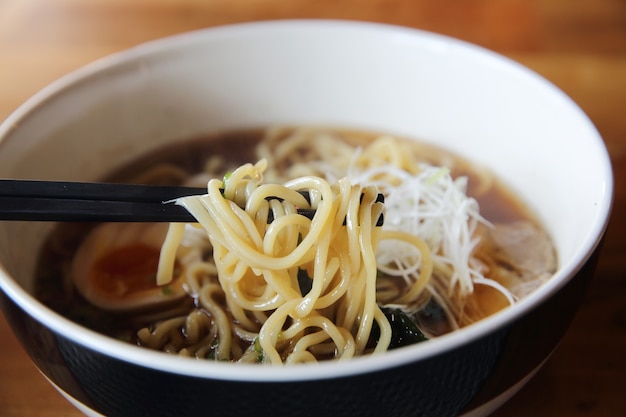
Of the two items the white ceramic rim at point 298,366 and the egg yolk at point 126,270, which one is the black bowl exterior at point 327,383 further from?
the egg yolk at point 126,270

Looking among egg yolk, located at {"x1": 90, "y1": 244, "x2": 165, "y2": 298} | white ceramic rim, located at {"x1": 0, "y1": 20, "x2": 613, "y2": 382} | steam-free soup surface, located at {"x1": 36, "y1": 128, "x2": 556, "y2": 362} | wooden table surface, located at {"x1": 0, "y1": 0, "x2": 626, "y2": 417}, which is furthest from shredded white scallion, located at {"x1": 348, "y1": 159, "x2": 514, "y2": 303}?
egg yolk, located at {"x1": 90, "y1": 244, "x2": 165, "y2": 298}

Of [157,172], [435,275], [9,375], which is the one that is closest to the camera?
[9,375]

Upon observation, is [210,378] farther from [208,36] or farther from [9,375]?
[208,36]

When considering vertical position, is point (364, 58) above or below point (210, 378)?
above

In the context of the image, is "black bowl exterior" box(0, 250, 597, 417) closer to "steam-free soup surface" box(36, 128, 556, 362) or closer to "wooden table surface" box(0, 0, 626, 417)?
"steam-free soup surface" box(36, 128, 556, 362)

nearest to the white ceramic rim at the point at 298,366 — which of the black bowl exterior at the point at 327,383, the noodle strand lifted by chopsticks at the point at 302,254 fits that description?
the black bowl exterior at the point at 327,383

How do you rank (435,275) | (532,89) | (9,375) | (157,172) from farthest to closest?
(157,172) → (532,89) → (435,275) → (9,375)

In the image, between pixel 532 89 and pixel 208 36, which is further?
pixel 208 36

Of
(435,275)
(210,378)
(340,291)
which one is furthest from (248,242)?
(435,275)
